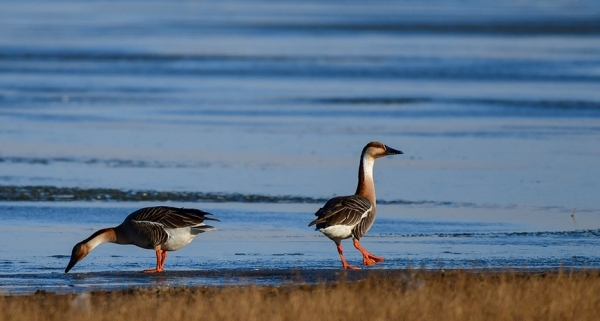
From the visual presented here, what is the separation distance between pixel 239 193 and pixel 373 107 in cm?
922

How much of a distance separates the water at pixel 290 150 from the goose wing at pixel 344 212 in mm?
473

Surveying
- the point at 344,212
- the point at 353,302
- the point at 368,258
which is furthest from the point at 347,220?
the point at 353,302

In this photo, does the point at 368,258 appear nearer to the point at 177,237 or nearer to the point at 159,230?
the point at 177,237

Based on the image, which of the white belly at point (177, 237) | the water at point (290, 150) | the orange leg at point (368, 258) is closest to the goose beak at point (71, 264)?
the water at point (290, 150)

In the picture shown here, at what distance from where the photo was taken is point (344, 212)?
422 inches

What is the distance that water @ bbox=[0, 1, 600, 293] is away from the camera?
1155cm

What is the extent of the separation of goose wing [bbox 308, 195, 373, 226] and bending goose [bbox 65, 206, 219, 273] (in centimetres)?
106

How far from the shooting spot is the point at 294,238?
12.3m

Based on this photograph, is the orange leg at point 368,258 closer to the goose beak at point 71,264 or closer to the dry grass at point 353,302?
the dry grass at point 353,302

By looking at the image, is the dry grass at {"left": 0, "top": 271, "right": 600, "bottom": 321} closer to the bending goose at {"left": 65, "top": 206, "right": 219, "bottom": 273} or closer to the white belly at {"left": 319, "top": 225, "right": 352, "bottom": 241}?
the white belly at {"left": 319, "top": 225, "right": 352, "bottom": 241}

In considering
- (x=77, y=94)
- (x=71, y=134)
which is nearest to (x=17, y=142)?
(x=71, y=134)

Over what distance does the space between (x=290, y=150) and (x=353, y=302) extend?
10364 mm

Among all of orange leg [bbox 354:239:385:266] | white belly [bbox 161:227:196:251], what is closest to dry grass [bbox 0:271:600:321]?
orange leg [bbox 354:239:385:266]

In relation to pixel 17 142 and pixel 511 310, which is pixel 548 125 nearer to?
pixel 17 142
